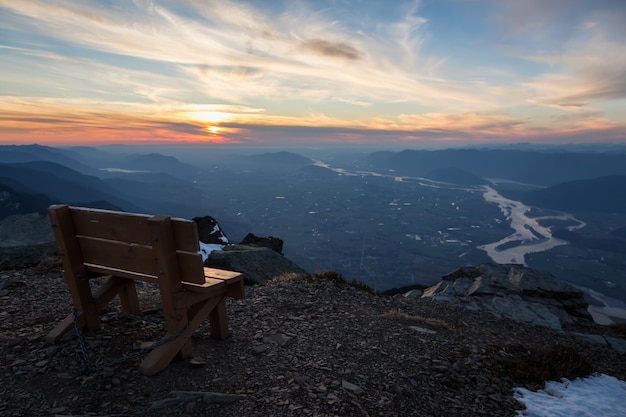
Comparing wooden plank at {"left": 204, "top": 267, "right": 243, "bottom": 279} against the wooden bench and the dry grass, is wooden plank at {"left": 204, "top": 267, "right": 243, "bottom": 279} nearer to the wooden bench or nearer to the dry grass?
the wooden bench

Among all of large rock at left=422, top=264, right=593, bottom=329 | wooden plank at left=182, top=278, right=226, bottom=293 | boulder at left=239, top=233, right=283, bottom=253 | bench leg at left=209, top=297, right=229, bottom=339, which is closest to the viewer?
wooden plank at left=182, top=278, right=226, bottom=293

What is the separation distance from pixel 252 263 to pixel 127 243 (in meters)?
10.1

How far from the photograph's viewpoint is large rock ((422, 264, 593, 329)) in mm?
14000

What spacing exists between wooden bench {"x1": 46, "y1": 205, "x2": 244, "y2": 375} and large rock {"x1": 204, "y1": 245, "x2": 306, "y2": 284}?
25.5 ft

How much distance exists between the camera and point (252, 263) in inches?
613

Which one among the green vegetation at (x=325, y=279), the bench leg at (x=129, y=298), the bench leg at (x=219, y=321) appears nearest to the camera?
the bench leg at (x=219, y=321)

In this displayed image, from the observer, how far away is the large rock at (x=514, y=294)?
45.9ft

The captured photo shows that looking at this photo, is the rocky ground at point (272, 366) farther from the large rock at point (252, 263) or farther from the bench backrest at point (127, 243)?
the large rock at point (252, 263)

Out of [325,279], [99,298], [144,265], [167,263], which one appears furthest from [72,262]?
[325,279]

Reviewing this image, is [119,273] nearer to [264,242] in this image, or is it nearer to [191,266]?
[191,266]

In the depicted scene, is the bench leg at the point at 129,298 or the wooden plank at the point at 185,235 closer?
the wooden plank at the point at 185,235

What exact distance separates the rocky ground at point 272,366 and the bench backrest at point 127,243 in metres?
1.59

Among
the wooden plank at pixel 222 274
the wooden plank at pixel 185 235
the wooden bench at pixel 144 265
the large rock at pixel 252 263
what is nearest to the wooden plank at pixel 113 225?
the wooden bench at pixel 144 265

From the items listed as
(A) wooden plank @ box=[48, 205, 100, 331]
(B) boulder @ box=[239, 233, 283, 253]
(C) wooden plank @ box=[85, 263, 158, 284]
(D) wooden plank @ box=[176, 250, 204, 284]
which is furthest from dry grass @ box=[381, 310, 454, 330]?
(B) boulder @ box=[239, 233, 283, 253]
